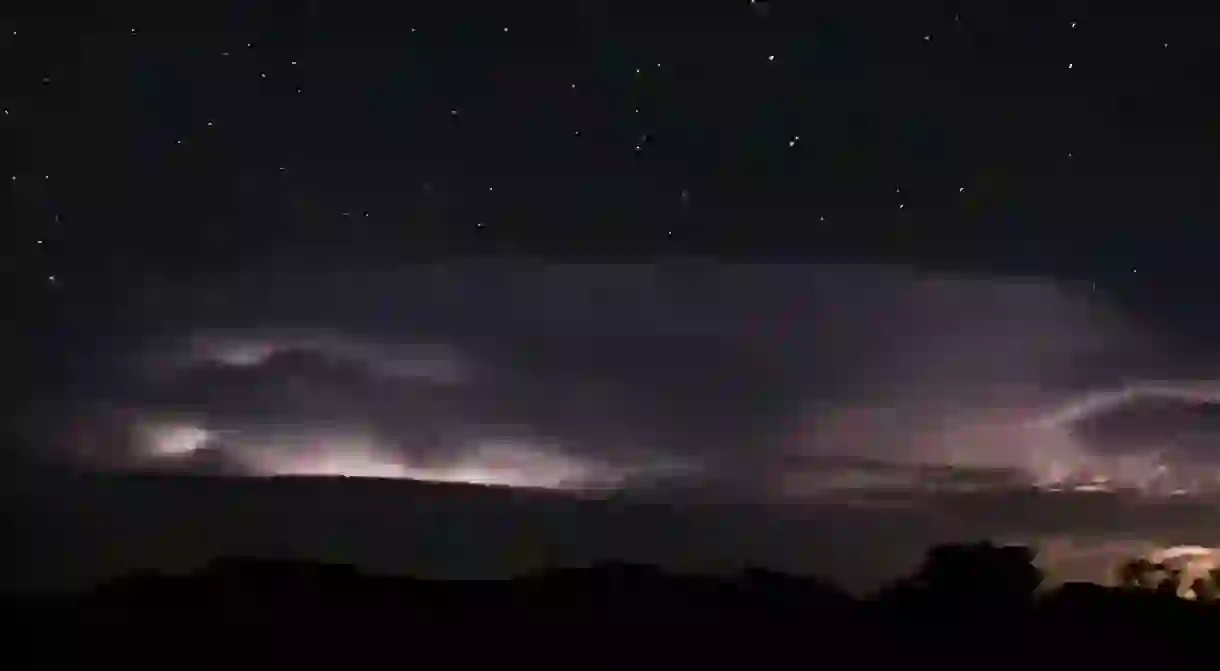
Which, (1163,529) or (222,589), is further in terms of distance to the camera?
(222,589)

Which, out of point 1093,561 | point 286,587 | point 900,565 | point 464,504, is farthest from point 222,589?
point 1093,561

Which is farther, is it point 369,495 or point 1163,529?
point 369,495

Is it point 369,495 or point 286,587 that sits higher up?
point 369,495

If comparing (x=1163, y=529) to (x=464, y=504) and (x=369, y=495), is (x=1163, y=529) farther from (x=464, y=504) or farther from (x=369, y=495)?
(x=369, y=495)

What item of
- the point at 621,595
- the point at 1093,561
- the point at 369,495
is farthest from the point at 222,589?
the point at 1093,561

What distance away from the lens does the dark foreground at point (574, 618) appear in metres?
9.60

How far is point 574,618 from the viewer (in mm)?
9688

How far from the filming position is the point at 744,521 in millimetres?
9820

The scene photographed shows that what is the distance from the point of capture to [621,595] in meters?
9.65

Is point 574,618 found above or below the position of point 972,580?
below

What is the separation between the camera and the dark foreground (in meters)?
9.60

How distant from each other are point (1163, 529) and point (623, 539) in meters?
3.90

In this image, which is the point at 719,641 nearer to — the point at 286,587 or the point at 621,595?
the point at 621,595

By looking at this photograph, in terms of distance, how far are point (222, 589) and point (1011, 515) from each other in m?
5.96
